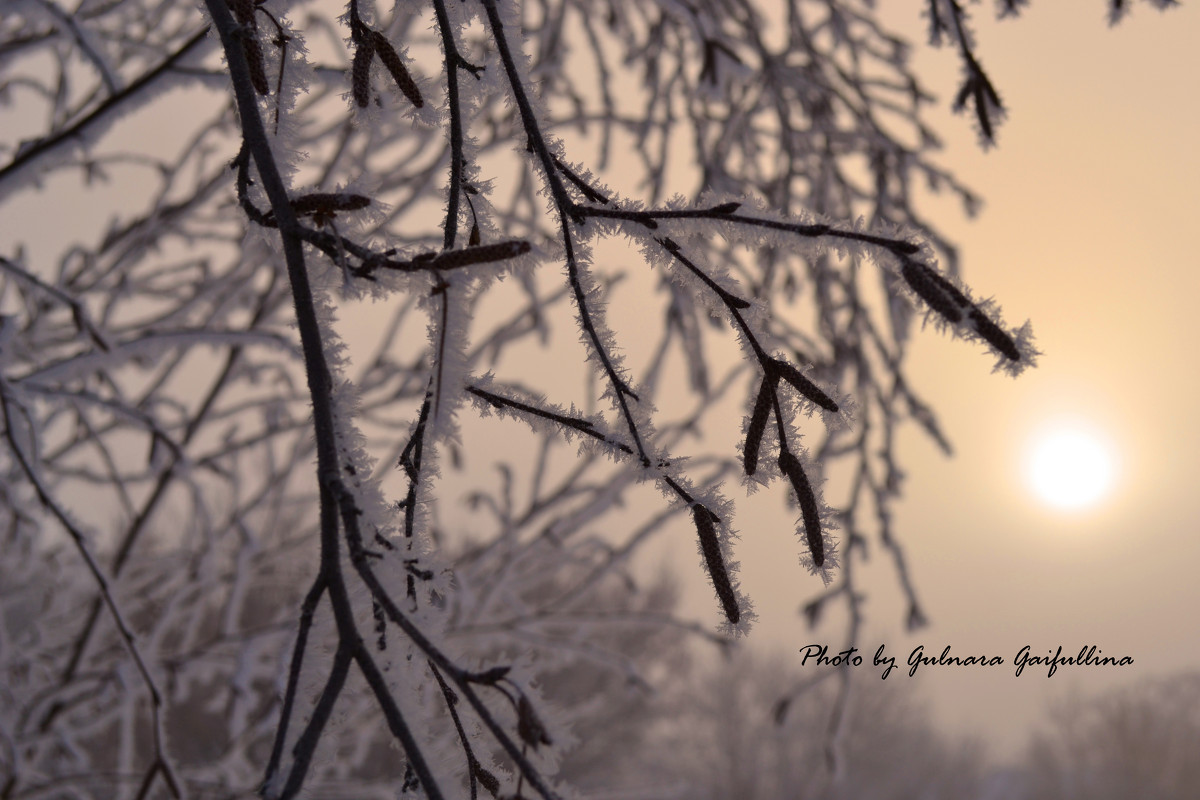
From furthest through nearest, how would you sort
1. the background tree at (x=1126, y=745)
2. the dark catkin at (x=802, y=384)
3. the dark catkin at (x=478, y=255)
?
the background tree at (x=1126, y=745), the dark catkin at (x=802, y=384), the dark catkin at (x=478, y=255)

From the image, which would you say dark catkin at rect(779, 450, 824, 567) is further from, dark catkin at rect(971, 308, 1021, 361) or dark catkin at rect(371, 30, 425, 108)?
dark catkin at rect(371, 30, 425, 108)

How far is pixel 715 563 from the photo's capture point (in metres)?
0.63

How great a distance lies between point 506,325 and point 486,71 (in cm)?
163

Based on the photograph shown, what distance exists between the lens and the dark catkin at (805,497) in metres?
0.63

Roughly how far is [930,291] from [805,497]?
0.18 m

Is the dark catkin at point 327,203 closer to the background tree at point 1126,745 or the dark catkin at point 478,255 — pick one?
the dark catkin at point 478,255

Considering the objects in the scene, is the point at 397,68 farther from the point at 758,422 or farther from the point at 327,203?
the point at 758,422

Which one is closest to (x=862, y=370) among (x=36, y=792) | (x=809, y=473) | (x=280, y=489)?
(x=809, y=473)

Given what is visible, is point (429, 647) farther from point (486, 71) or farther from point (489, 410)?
point (486, 71)

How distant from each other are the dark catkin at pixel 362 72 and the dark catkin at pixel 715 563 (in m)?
0.46

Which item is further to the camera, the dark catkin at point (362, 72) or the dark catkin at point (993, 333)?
the dark catkin at point (362, 72)

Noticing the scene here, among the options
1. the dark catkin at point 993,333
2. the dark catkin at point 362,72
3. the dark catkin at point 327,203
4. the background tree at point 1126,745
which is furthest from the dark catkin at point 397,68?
the background tree at point 1126,745

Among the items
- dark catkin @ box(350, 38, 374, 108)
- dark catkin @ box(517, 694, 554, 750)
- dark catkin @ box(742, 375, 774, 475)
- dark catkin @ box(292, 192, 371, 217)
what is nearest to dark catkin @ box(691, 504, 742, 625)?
dark catkin @ box(742, 375, 774, 475)

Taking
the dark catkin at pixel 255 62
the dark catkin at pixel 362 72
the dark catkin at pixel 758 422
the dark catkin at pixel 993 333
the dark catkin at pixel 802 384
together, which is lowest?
the dark catkin at pixel 758 422
